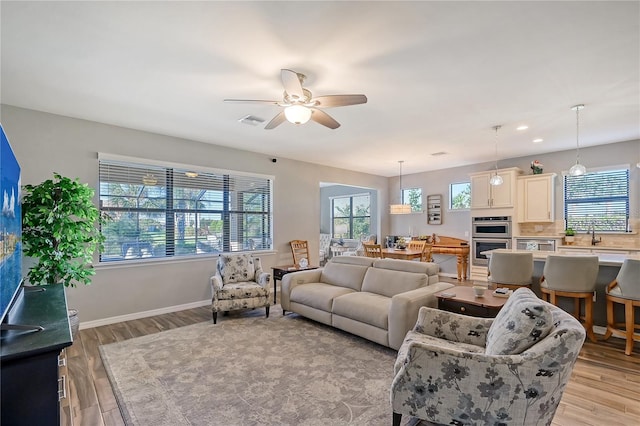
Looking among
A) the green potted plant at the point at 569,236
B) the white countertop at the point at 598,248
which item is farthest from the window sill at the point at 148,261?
the green potted plant at the point at 569,236

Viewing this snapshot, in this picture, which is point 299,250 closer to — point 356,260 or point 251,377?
point 356,260

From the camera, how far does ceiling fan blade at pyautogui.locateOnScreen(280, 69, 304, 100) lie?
2359mm

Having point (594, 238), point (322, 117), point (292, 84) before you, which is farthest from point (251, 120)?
point (594, 238)

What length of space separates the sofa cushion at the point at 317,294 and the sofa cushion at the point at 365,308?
0.13 m

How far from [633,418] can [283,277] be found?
3.71 m

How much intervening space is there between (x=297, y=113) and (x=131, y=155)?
2.95 metres

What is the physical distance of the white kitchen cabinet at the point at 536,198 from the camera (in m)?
5.91

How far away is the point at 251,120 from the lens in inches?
160

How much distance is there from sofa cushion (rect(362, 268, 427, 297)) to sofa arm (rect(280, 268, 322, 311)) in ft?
2.88

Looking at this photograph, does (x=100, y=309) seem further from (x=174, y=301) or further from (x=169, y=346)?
(x=169, y=346)

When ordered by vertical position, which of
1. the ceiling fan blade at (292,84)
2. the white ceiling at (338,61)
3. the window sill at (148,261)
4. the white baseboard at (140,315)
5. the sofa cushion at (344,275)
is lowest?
the white baseboard at (140,315)

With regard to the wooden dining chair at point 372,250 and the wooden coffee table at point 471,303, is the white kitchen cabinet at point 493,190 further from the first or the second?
the wooden coffee table at point 471,303

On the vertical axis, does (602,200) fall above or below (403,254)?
above

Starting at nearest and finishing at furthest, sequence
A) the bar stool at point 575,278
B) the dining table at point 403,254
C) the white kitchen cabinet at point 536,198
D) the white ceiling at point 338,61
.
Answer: the white ceiling at point 338,61
the bar stool at point 575,278
the white kitchen cabinet at point 536,198
the dining table at point 403,254
